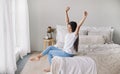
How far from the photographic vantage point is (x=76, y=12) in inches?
220

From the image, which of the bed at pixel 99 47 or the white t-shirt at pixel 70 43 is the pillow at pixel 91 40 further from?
the white t-shirt at pixel 70 43

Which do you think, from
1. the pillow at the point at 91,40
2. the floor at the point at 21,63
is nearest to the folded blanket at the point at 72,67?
the floor at the point at 21,63

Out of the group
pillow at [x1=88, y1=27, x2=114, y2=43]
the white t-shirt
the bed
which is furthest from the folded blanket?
pillow at [x1=88, y1=27, x2=114, y2=43]

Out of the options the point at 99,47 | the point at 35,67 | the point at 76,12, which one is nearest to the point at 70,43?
the point at 99,47

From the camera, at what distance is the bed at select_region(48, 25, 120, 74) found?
10.0ft

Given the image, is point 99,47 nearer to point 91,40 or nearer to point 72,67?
point 91,40

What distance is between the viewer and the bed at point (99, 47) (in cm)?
305

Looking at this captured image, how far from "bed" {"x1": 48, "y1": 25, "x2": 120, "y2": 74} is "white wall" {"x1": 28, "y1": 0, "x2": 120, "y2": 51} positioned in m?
0.31

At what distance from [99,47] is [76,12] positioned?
179cm

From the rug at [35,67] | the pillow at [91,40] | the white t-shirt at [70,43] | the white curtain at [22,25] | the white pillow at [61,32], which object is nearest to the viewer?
the white t-shirt at [70,43]

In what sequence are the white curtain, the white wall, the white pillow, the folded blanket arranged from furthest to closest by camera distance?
the white wall, the white curtain, the white pillow, the folded blanket

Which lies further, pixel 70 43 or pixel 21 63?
pixel 21 63

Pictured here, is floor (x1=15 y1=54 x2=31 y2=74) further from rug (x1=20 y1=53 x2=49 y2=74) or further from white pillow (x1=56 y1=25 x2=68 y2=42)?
white pillow (x1=56 y1=25 x2=68 y2=42)

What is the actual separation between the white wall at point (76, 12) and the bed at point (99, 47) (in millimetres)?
314
